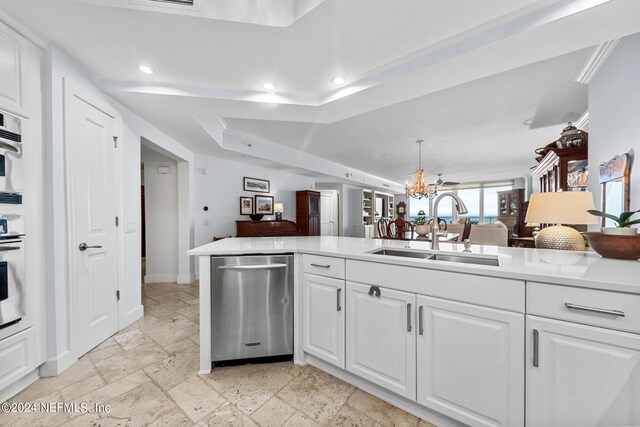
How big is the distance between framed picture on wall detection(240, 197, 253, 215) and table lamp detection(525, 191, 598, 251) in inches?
178

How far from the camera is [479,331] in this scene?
1.22 m

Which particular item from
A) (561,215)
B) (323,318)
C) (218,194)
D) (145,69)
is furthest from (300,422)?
(218,194)

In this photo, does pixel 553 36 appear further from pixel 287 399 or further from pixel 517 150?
pixel 517 150

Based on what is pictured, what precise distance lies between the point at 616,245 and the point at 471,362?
991 mm

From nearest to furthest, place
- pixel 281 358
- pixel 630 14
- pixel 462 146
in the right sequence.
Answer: pixel 630 14
pixel 281 358
pixel 462 146

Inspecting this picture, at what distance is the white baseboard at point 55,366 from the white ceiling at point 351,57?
85.8 inches

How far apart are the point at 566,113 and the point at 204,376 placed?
4.99 metres

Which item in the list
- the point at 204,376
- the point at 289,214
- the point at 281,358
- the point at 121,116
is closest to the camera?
the point at 204,376

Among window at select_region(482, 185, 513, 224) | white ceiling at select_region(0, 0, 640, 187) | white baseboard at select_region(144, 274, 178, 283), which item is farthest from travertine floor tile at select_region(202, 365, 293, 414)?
window at select_region(482, 185, 513, 224)

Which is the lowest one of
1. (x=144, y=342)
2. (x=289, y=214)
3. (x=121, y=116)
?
(x=144, y=342)

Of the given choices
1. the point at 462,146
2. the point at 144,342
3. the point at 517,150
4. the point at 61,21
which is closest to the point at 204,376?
the point at 144,342

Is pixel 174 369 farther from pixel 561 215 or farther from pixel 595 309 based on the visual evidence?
pixel 561 215

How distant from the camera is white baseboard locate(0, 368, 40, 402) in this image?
1.56 metres

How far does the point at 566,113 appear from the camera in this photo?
3338 millimetres
